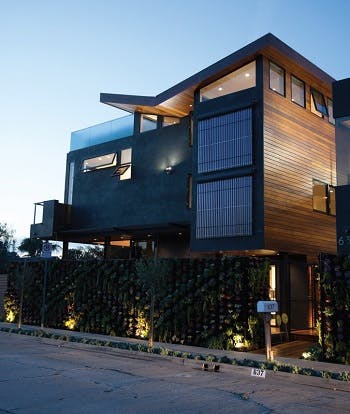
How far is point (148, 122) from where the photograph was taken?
2588 centimetres

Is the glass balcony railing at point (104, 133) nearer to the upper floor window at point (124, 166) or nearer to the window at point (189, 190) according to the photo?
the upper floor window at point (124, 166)

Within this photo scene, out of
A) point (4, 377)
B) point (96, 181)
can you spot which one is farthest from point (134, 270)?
point (96, 181)

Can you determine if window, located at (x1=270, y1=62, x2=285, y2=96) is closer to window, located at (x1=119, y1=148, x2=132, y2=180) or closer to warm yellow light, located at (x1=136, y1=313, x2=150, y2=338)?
window, located at (x1=119, y1=148, x2=132, y2=180)

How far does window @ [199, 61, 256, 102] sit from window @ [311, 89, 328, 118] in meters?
3.64

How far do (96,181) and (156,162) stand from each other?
4.70 meters

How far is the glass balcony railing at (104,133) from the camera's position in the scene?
2670 cm

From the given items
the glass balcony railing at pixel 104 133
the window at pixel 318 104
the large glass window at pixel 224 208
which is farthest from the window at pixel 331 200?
the glass balcony railing at pixel 104 133

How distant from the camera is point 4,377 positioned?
29.6ft

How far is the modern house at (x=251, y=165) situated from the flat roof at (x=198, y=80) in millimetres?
45

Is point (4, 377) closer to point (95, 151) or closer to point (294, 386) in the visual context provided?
point (294, 386)

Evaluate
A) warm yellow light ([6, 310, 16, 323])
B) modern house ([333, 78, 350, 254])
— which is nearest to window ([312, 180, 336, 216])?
modern house ([333, 78, 350, 254])

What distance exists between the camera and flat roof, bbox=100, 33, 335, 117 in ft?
61.1

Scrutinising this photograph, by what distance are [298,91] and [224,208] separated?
6.09m

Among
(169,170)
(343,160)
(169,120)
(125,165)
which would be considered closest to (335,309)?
(343,160)
